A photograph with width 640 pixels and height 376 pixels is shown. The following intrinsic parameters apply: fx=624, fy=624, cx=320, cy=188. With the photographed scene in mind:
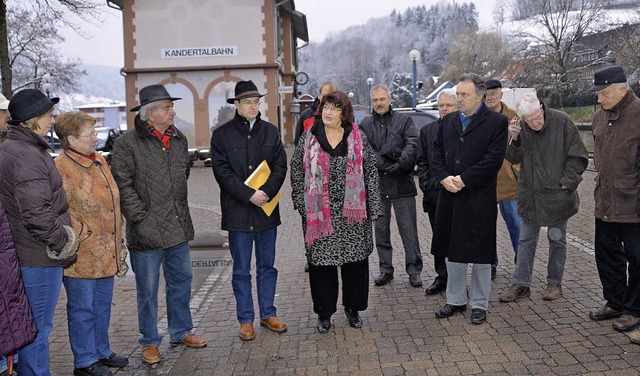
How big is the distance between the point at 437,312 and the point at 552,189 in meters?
1.50

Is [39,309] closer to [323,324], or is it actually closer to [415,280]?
[323,324]

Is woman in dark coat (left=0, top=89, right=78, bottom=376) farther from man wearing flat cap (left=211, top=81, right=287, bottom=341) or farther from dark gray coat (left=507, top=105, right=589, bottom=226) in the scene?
dark gray coat (left=507, top=105, right=589, bottom=226)

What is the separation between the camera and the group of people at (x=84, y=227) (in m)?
3.65

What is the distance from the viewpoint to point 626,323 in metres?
4.81

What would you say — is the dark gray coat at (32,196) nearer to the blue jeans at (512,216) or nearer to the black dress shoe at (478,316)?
the black dress shoe at (478,316)

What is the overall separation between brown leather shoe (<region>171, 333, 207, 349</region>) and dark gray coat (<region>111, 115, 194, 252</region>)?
832 millimetres

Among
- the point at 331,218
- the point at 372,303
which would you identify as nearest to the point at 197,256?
the point at 372,303

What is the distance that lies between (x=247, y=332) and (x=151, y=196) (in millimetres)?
1383

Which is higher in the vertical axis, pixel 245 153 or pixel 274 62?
pixel 274 62

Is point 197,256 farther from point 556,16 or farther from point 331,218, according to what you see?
point 556,16

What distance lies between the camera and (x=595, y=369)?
163 inches

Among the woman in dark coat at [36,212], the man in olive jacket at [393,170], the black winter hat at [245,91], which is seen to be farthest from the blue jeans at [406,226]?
the woman in dark coat at [36,212]

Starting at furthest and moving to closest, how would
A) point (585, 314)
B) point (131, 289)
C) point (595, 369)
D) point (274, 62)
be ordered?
point (274, 62)
point (131, 289)
point (585, 314)
point (595, 369)

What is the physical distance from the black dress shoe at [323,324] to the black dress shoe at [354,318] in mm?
179
